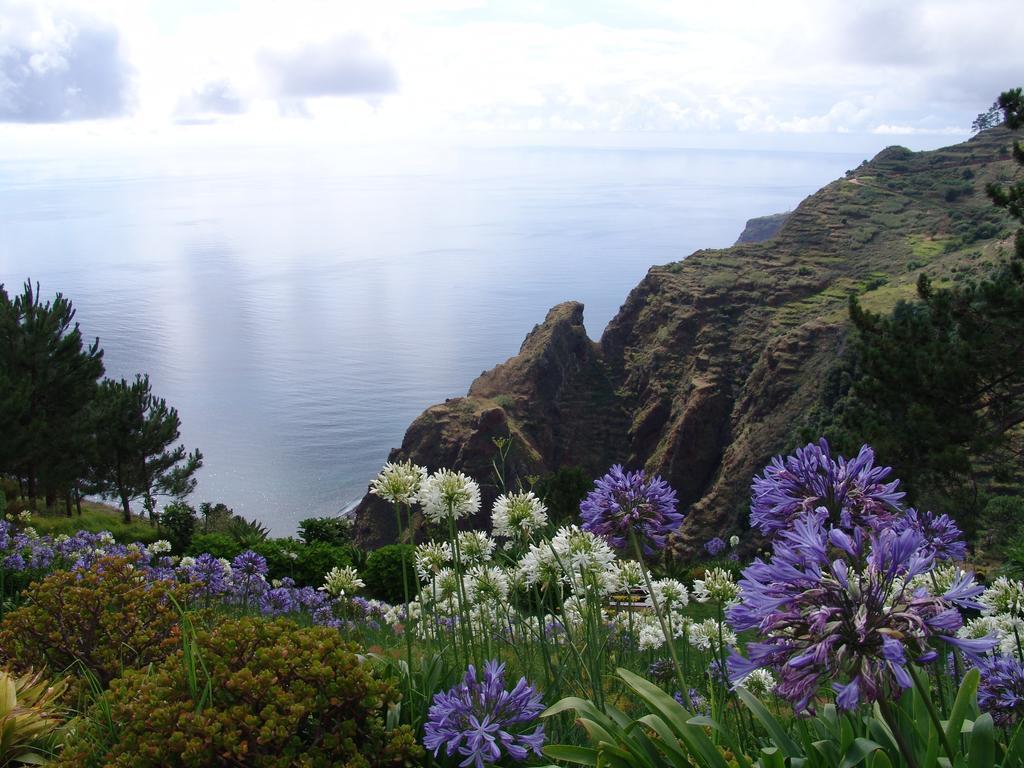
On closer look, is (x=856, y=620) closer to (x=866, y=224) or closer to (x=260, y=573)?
(x=260, y=573)

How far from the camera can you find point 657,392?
77688mm

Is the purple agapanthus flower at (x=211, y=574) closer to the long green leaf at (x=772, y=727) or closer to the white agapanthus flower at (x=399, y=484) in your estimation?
the white agapanthus flower at (x=399, y=484)

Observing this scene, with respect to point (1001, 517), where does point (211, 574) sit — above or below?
above

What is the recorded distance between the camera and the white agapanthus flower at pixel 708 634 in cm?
483

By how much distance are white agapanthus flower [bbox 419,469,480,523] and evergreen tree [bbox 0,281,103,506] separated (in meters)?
23.7

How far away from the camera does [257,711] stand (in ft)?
11.7

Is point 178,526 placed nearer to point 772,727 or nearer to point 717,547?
point 717,547

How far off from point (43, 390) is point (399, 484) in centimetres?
2689

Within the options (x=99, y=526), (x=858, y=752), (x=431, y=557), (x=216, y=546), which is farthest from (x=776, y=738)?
(x=99, y=526)

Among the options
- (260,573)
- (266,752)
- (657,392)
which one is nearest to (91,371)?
(260,573)

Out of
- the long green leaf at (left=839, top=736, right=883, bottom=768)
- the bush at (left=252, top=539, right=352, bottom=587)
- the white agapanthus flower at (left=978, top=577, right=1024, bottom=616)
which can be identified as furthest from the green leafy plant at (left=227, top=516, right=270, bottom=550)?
the long green leaf at (left=839, top=736, right=883, bottom=768)

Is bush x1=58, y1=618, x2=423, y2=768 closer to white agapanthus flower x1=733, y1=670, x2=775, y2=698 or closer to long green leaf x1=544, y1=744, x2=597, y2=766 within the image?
long green leaf x1=544, y1=744, x2=597, y2=766

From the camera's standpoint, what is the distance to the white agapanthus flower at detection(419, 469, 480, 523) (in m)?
3.88

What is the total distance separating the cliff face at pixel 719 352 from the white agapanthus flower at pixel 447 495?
176ft
